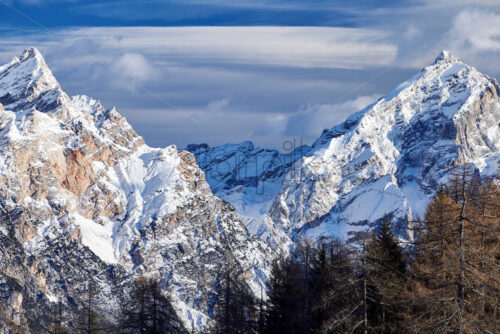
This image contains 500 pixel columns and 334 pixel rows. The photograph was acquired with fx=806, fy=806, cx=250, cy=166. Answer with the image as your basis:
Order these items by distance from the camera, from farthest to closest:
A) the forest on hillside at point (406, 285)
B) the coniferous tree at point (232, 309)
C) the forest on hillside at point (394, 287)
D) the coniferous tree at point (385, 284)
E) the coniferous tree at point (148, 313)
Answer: the coniferous tree at point (232, 309) → the coniferous tree at point (148, 313) → the coniferous tree at point (385, 284) → the forest on hillside at point (394, 287) → the forest on hillside at point (406, 285)

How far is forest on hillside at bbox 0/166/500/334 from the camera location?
133 ft

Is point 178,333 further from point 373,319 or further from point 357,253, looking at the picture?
point 357,253

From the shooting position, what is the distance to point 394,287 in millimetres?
53812

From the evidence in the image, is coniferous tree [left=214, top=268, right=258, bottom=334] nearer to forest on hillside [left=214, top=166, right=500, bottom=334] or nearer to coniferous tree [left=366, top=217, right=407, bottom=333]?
forest on hillside [left=214, top=166, right=500, bottom=334]

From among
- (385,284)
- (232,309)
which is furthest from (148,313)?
(385,284)

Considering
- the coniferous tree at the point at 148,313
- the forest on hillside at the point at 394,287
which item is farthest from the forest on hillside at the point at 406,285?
the coniferous tree at the point at 148,313

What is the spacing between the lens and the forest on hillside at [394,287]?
40562 mm

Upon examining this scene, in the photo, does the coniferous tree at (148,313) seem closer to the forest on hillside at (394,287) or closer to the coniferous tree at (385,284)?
the forest on hillside at (394,287)

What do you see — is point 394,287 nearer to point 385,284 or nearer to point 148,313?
point 385,284

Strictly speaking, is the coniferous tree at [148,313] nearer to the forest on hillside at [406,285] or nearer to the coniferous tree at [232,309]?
the coniferous tree at [232,309]

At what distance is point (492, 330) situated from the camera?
40.6 meters

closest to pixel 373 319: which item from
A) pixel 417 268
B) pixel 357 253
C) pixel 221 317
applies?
pixel 417 268

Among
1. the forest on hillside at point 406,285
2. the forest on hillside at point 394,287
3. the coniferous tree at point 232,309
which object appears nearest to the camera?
the forest on hillside at point 406,285

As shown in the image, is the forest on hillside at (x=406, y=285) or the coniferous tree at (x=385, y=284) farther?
the coniferous tree at (x=385, y=284)
